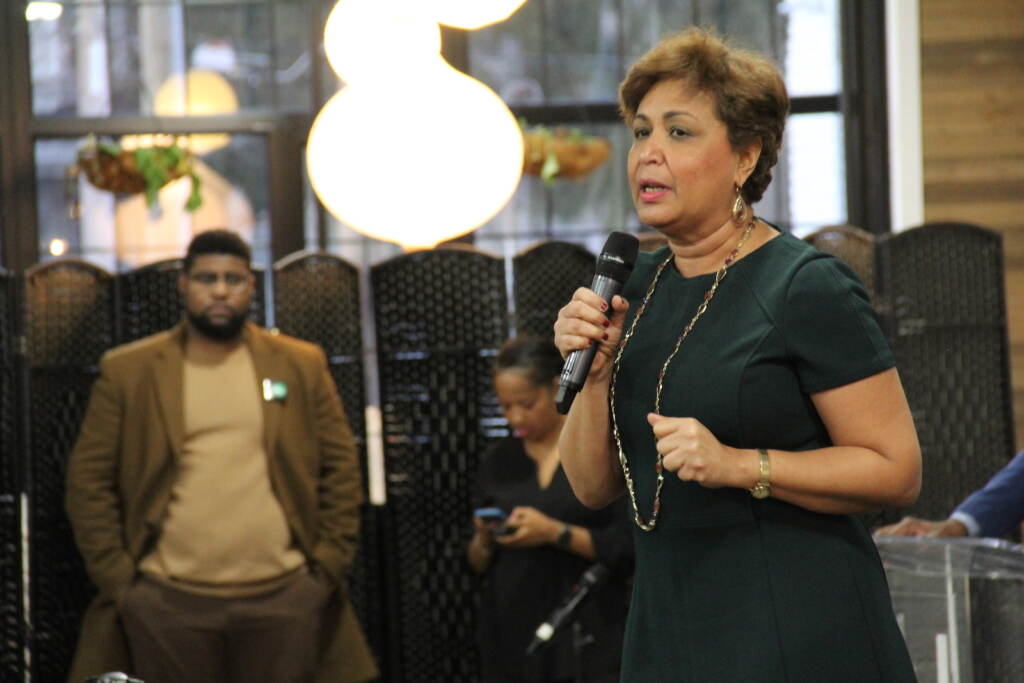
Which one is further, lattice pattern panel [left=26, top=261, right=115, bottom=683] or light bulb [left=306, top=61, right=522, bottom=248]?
lattice pattern panel [left=26, top=261, right=115, bottom=683]

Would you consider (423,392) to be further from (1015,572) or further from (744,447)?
(744,447)

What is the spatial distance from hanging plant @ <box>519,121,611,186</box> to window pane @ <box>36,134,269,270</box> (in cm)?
139

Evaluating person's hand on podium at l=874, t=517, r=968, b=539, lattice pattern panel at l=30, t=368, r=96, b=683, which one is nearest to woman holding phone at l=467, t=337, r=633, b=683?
person's hand on podium at l=874, t=517, r=968, b=539

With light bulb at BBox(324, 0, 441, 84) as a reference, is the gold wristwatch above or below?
below

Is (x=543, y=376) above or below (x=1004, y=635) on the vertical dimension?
above

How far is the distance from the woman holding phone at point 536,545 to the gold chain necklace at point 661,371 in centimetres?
161

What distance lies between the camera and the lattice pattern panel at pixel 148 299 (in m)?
4.64

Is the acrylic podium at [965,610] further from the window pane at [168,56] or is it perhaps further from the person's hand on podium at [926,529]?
the window pane at [168,56]

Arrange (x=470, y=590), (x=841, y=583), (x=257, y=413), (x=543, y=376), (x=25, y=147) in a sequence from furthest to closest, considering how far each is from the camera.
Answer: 1. (x=25, y=147)
2. (x=470, y=590)
3. (x=257, y=413)
4. (x=543, y=376)
5. (x=841, y=583)

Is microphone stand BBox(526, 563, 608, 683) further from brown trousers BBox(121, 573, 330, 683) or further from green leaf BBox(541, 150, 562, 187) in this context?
green leaf BBox(541, 150, 562, 187)

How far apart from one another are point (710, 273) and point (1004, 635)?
1090mm

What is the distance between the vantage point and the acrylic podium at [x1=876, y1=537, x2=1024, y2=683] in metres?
2.47

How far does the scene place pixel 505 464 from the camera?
3906 mm

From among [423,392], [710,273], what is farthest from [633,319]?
[423,392]
